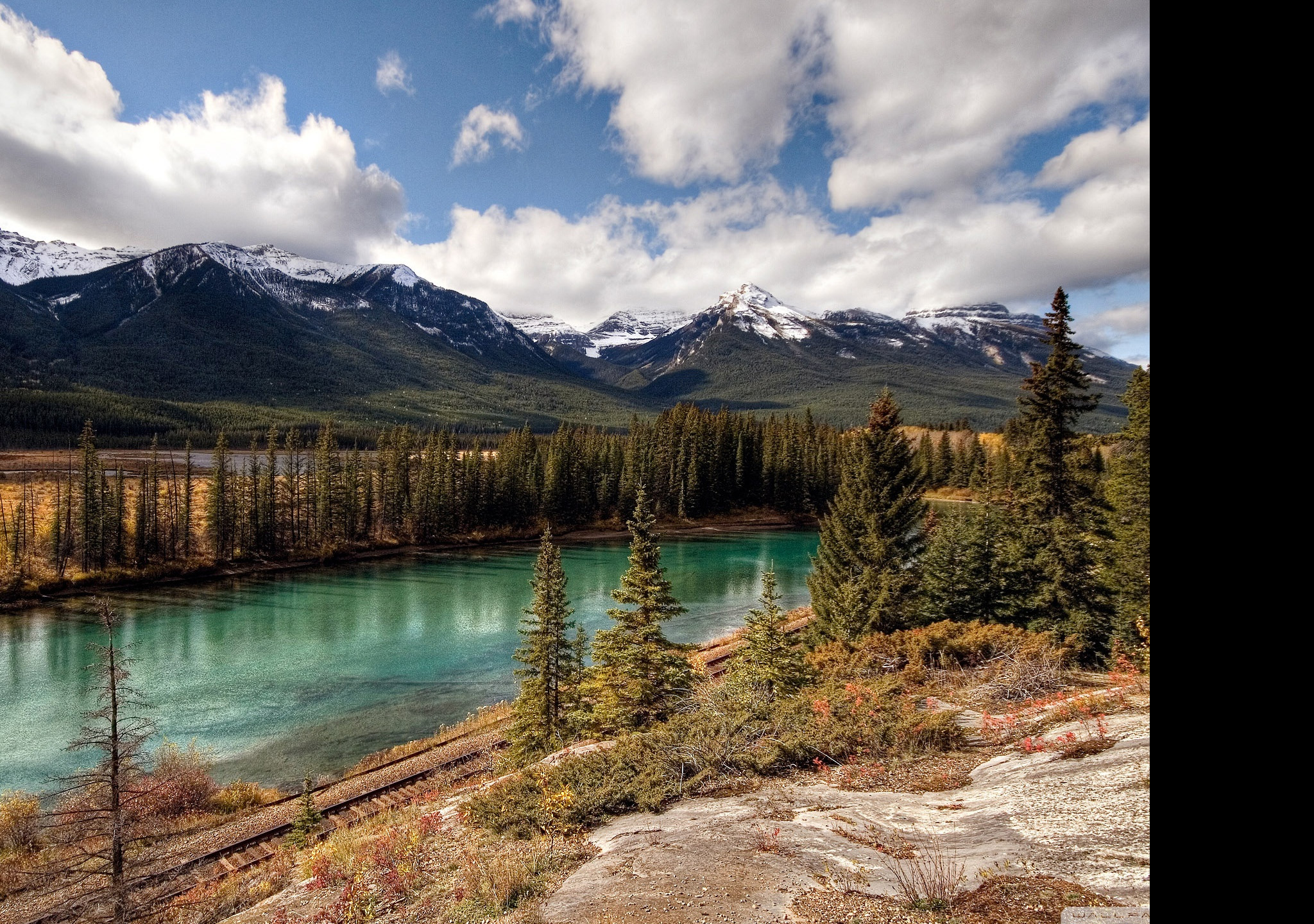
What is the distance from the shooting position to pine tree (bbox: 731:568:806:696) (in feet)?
49.6

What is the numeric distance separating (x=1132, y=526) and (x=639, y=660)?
51.7ft

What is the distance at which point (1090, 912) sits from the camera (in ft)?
14.7

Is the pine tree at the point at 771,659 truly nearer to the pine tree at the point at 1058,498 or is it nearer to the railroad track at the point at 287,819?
the pine tree at the point at 1058,498

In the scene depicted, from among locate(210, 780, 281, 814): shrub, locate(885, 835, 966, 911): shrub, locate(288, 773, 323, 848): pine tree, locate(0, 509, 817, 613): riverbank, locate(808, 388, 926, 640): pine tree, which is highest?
locate(808, 388, 926, 640): pine tree

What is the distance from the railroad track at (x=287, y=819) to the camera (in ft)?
51.4

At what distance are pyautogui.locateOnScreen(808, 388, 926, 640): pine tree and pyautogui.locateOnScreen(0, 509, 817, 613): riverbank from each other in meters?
51.2

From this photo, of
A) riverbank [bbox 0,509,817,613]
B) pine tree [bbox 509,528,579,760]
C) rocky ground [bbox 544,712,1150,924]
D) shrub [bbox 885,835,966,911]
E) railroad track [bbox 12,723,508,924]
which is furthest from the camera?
riverbank [bbox 0,509,817,613]

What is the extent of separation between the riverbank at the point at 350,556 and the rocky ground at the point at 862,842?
5449cm

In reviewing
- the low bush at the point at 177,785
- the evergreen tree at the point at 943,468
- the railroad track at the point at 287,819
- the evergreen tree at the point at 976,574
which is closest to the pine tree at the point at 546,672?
the railroad track at the point at 287,819

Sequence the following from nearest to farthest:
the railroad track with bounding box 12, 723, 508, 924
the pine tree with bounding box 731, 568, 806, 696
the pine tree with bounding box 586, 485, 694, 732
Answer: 1. the pine tree with bounding box 731, 568, 806, 696
2. the railroad track with bounding box 12, 723, 508, 924
3. the pine tree with bounding box 586, 485, 694, 732

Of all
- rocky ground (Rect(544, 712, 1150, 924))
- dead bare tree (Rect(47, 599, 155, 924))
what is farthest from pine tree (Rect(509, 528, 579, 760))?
rocky ground (Rect(544, 712, 1150, 924))

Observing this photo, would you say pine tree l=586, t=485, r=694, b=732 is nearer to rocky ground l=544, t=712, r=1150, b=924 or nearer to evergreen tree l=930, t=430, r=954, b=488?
rocky ground l=544, t=712, r=1150, b=924

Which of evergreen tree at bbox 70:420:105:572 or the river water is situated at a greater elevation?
evergreen tree at bbox 70:420:105:572

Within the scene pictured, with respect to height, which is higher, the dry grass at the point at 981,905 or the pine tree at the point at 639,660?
the dry grass at the point at 981,905
